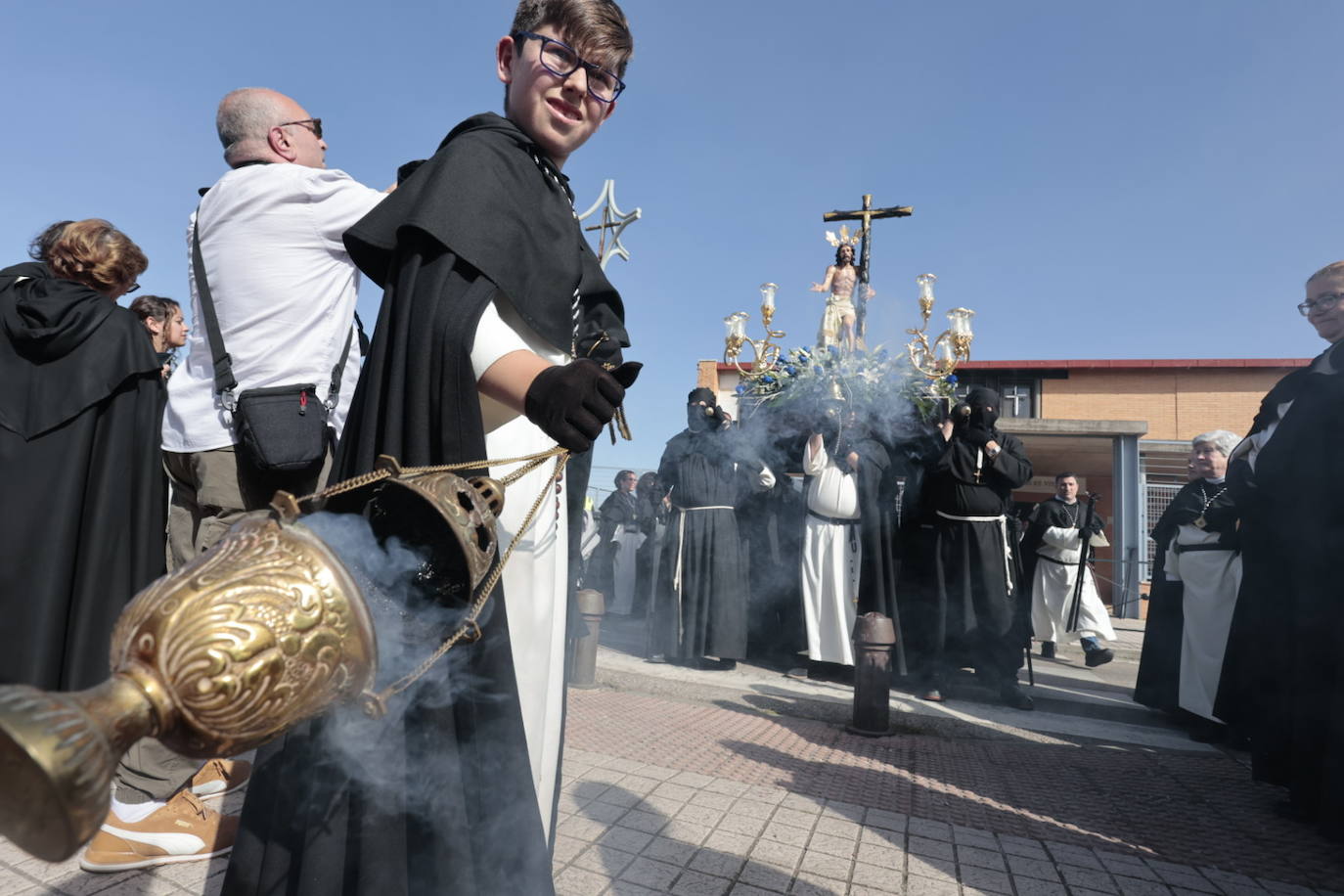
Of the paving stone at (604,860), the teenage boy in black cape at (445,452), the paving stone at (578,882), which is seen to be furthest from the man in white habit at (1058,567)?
the teenage boy in black cape at (445,452)

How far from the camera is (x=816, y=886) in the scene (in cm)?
239

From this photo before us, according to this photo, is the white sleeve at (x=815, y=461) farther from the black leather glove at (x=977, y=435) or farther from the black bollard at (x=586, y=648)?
the black bollard at (x=586, y=648)

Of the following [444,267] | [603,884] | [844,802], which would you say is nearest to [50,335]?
[444,267]

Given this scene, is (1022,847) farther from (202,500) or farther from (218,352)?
(218,352)

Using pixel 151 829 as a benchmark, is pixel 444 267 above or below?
above

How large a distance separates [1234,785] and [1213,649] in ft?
4.70

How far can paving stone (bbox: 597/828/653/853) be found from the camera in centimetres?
261

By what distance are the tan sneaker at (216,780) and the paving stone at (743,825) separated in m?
1.81

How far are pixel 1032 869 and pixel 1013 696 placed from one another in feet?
10.0

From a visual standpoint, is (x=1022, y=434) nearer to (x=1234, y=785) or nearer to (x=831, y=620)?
(x=831, y=620)

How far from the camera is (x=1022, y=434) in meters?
13.8

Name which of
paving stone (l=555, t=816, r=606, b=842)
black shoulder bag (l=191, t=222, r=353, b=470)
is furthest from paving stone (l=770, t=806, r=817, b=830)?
black shoulder bag (l=191, t=222, r=353, b=470)

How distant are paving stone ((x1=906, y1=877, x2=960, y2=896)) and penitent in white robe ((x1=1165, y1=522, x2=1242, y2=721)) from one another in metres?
3.57

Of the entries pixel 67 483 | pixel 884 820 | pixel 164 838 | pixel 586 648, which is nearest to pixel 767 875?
pixel 884 820
